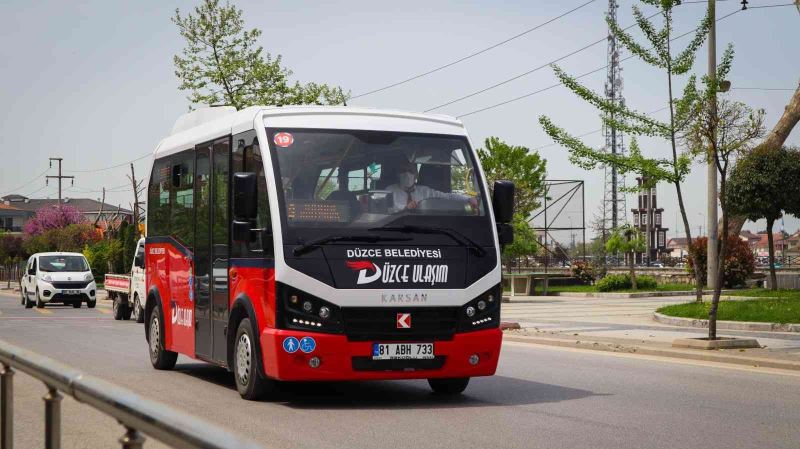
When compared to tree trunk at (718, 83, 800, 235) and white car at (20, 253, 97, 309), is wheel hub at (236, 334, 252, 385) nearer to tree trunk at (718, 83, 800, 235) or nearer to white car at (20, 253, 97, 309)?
white car at (20, 253, 97, 309)

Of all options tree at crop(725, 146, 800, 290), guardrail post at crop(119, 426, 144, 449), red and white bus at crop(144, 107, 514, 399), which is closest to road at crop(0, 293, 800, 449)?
red and white bus at crop(144, 107, 514, 399)

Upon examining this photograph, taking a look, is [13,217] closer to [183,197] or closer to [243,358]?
[183,197]

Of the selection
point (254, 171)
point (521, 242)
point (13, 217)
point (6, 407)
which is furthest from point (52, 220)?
point (6, 407)

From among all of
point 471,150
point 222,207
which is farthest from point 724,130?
point 222,207

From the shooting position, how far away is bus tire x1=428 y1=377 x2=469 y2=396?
40.2ft

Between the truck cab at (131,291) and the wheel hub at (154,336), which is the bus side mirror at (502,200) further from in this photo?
the truck cab at (131,291)

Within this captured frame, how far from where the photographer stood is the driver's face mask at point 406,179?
11.8m

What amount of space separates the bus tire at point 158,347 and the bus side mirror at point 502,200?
203 inches

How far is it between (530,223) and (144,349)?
28557 millimetres

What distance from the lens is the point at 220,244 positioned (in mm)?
12742

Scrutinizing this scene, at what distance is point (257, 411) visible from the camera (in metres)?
10.8

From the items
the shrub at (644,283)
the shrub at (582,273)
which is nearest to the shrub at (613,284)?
the shrub at (644,283)

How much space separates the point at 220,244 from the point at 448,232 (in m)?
2.62

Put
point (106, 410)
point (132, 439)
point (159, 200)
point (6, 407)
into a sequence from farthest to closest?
point (159, 200)
point (6, 407)
point (106, 410)
point (132, 439)
